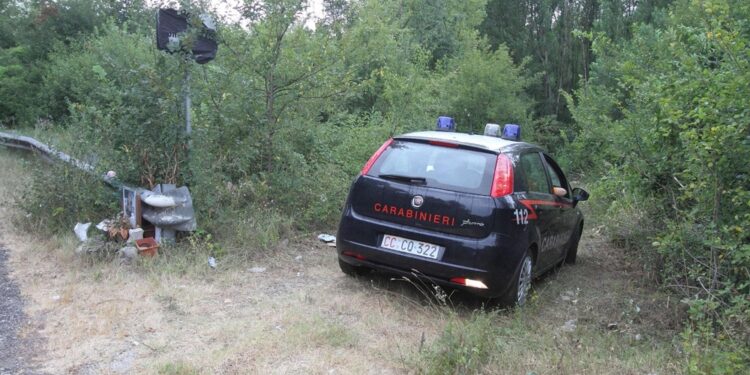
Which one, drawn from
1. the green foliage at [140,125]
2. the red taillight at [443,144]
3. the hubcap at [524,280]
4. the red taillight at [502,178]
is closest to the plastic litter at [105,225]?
the green foliage at [140,125]

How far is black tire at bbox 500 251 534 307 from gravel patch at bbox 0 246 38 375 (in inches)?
144

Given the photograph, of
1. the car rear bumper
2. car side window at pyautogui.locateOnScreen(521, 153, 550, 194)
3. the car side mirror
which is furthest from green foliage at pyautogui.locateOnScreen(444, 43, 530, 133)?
the car rear bumper

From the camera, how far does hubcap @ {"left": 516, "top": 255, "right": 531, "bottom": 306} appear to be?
550 centimetres

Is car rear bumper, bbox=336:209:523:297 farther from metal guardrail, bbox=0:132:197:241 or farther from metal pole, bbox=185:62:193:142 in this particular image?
metal pole, bbox=185:62:193:142

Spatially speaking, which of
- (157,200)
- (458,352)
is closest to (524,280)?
(458,352)

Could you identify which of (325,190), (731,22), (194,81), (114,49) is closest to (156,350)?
(194,81)

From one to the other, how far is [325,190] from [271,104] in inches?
55.3

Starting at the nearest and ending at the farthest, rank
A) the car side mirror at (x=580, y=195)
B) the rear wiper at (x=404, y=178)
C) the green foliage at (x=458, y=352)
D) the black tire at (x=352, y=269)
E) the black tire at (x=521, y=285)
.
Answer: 1. the green foliage at (x=458, y=352)
2. the black tire at (x=521, y=285)
3. the rear wiper at (x=404, y=178)
4. the black tire at (x=352, y=269)
5. the car side mirror at (x=580, y=195)

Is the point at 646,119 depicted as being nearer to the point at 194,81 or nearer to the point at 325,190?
the point at 325,190

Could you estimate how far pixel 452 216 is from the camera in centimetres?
521

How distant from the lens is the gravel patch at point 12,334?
13.4ft

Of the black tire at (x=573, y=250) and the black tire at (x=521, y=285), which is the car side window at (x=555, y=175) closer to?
the black tire at (x=573, y=250)

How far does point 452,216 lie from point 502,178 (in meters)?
0.57

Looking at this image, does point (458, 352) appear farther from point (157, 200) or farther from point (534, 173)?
point (157, 200)
